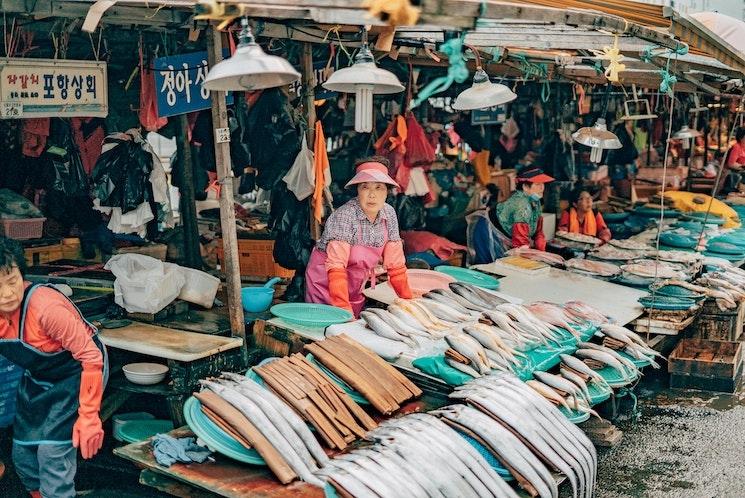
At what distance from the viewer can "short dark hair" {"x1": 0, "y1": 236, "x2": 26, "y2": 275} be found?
201 inches

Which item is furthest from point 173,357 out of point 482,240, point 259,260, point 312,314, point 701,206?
point 701,206

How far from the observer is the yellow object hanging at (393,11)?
326cm

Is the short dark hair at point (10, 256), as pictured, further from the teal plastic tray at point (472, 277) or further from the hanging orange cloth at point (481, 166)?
the hanging orange cloth at point (481, 166)

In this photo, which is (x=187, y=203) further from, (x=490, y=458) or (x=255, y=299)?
(x=490, y=458)

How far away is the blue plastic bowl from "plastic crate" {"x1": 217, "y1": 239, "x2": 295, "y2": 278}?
156 cm

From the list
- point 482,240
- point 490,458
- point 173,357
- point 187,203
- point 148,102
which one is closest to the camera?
point 490,458

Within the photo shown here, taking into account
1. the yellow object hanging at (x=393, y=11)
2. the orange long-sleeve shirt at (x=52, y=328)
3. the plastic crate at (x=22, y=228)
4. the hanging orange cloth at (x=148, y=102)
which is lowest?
the plastic crate at (x=22, y=228)

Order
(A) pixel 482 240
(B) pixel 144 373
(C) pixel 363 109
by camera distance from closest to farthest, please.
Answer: (B) pixel 144 373
(C) pixel 363 109
(A) pixel 482 240

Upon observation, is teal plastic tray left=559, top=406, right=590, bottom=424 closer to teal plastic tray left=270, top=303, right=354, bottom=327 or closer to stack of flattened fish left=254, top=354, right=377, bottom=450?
stack of flattened fish left=254, top=354, right=377, bottom=450

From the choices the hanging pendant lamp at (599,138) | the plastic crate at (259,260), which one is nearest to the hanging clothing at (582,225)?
the hanging pendant lamp at (599,138)

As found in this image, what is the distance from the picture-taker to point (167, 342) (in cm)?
652

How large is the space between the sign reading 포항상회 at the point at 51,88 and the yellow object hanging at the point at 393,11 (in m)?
4.22

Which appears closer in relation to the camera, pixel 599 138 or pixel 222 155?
pixel 222 155

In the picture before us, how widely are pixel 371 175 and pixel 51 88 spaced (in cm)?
274
